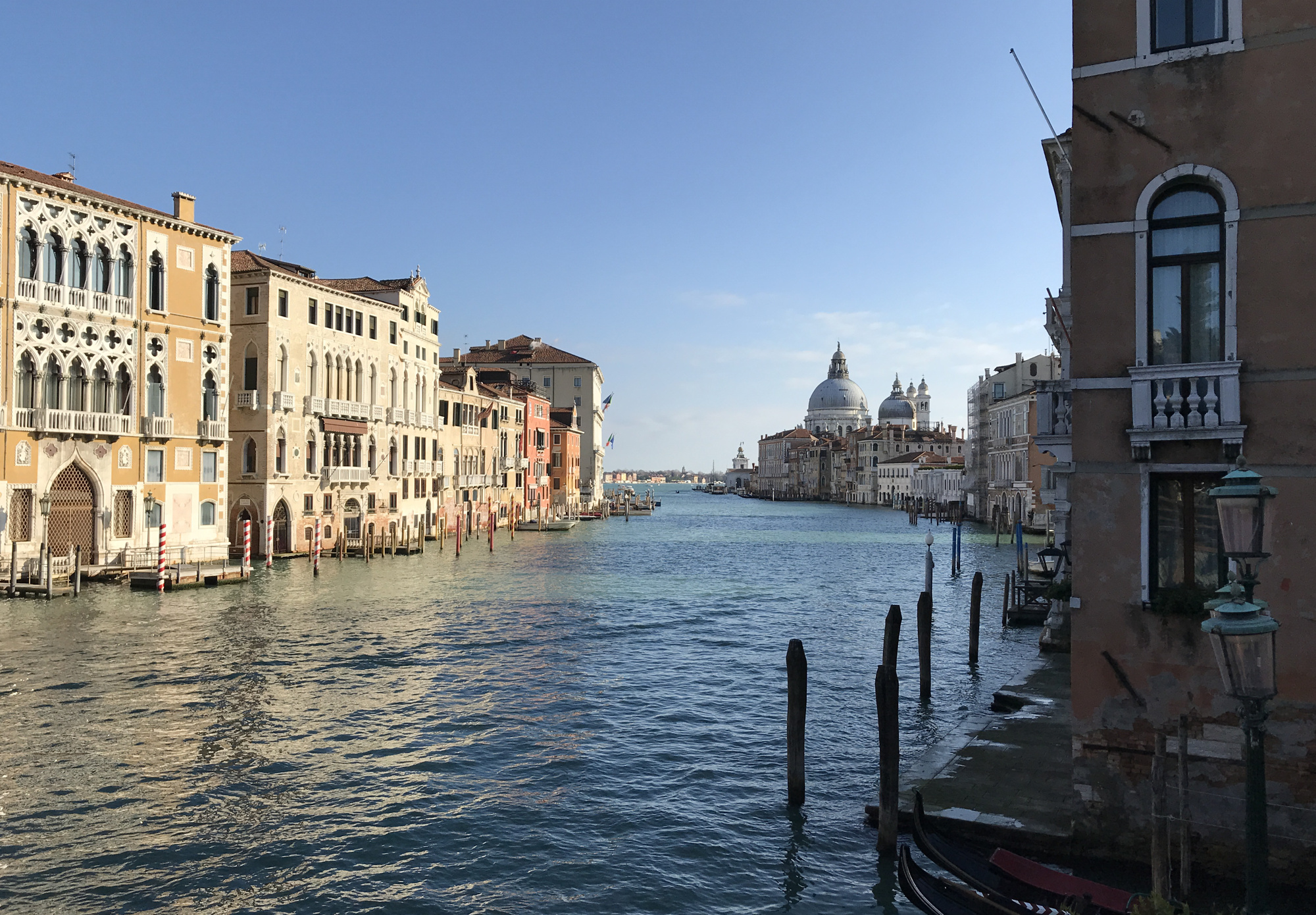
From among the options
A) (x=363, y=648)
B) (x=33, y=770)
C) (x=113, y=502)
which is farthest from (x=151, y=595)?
(x=33, y=770)

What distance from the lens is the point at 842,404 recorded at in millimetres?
182500

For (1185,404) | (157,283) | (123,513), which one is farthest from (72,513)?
(1185,404)

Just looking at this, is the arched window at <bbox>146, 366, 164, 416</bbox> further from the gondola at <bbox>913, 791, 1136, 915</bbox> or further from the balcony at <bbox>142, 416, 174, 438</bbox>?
the gondola at <bbox>913, 791, 1136, 915</bbox>

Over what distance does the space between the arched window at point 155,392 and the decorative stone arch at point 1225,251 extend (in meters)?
31.6

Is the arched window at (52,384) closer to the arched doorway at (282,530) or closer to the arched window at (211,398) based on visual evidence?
the arched window at (211,398)

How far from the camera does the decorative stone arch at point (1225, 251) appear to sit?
8.02 meters

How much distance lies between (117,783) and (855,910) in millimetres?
9234

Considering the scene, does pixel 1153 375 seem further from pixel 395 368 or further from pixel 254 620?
pixel 395 368

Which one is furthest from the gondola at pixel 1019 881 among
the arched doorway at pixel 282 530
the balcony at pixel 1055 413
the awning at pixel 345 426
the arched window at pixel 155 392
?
the awning at pixel 345 426

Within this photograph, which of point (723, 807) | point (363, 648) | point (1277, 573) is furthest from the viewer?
point (363, 648)

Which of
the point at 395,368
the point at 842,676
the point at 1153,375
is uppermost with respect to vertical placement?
the point at 395,368

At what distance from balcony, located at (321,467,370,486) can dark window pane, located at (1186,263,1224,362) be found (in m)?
38.2

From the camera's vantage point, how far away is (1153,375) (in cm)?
823

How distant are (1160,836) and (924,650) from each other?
9849 millimetres
